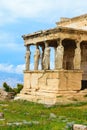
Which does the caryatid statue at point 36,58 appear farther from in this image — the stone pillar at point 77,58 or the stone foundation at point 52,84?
the stone pillar at point 77,58

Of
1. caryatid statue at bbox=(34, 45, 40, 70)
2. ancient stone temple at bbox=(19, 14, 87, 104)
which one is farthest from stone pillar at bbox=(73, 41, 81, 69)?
caryatid statue at bbox=(34, 45, 40, 70)

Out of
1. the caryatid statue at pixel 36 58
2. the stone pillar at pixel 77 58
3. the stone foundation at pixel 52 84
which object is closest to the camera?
the stone foundation at pixel 52 84

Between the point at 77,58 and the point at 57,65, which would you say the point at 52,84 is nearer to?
the point at 57,65

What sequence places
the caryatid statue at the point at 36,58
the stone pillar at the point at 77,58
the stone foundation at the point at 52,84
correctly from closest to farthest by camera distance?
the stone foundation at the point at 52,84 < the stone pillar at the point at 77,58 < the caryatid statue at the point at 36,58

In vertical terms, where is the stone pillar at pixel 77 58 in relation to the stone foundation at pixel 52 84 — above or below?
above

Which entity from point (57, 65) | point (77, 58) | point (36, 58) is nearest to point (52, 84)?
point (57, 65)

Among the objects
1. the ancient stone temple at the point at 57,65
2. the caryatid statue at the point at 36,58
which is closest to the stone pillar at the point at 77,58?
the ancient stone temple at the point at 57,65

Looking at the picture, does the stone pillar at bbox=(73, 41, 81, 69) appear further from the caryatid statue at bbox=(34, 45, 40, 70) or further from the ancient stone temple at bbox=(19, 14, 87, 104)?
the caryatid statue at bbox=(34, 45, 40, 70)

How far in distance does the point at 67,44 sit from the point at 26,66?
384 centimetres

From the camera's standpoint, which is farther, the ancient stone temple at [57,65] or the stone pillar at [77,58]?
the stone pillar at [77,58]

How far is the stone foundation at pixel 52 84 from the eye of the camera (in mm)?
25516

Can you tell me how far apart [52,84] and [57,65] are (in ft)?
4.55

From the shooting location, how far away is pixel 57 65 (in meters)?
→ 26.1

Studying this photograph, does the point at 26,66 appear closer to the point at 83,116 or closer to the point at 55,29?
the point at 55,29
